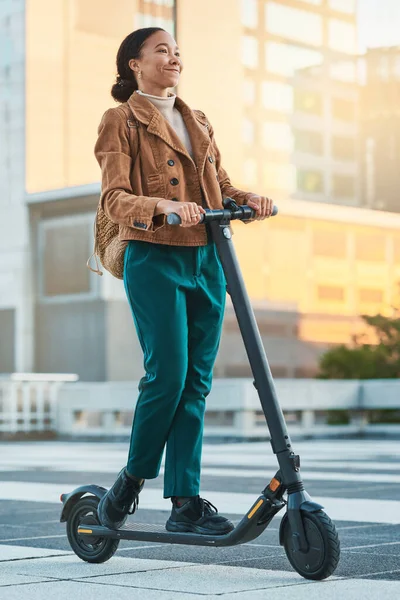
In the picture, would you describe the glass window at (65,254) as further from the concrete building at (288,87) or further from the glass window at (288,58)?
the glass window at (288,58)

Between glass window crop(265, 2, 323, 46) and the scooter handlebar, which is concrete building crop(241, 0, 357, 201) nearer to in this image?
glass window crop(265, 2, 323, 46)

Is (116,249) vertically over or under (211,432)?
over

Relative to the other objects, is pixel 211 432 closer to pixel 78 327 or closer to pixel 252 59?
pixel 78 327

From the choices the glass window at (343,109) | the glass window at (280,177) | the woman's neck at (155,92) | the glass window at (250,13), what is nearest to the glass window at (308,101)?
the glass window at (343,109)

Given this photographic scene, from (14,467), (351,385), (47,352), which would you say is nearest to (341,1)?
(47,352)

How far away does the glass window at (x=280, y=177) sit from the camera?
279 feet

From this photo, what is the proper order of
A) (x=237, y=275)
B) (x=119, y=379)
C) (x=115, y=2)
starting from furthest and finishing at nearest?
(x=115, y=2) → (x=119, y=379) → (x=237, y=275)

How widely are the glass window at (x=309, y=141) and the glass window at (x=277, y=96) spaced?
2111 millimetres

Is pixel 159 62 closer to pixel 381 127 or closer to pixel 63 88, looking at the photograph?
pixel 63 88

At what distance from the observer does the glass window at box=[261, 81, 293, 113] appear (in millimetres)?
86125

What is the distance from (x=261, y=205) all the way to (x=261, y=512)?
93 centimetres

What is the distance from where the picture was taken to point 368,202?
9444 centimetres

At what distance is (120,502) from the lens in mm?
3986

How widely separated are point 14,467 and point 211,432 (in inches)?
258
